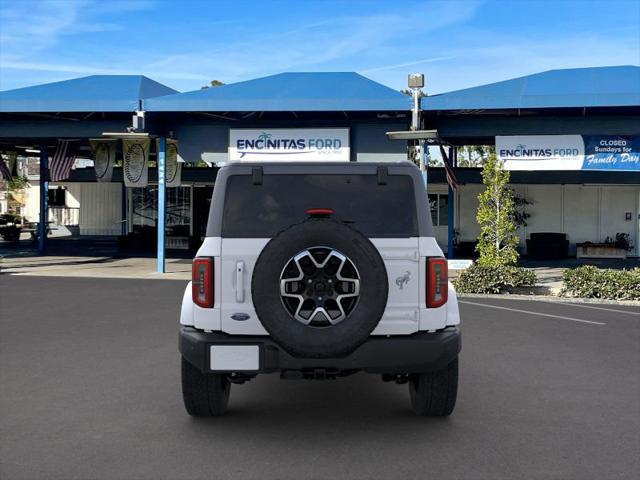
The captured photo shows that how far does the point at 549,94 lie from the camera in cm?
1748

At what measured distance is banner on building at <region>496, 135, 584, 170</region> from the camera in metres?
18.8

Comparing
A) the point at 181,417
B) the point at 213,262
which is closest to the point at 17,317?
the point at 181,417

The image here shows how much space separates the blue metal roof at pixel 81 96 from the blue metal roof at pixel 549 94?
27.3 feet

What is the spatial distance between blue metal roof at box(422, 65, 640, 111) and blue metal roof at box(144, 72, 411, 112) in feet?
4.31

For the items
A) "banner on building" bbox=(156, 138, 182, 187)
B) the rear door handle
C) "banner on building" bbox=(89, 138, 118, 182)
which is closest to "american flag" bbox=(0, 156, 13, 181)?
"banner on building" bbox=(89, 138, 118, 182)

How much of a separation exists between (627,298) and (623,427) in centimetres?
962

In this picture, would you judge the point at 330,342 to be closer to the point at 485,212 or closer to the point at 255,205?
the point at 255,205

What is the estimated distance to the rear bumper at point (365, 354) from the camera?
15.1 feet

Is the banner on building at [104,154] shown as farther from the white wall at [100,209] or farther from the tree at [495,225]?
the white wall at [100,209]

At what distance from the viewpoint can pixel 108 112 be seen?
20.0 metres

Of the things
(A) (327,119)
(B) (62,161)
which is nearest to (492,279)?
(A) (327,119)

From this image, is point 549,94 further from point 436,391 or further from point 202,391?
point 202,391

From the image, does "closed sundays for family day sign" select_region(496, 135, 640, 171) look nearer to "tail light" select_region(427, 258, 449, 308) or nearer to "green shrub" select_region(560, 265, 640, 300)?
"green shrub" select_region(560, 265, 640, 300)

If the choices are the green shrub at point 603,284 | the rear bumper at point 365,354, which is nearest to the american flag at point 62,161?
the green shrub at point 603,284
